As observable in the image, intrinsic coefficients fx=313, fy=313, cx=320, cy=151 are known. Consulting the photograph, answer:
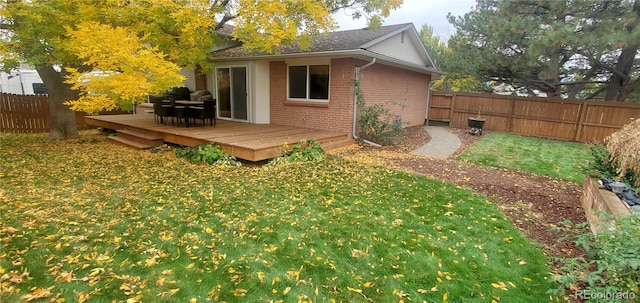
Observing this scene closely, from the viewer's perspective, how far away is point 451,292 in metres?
2.69

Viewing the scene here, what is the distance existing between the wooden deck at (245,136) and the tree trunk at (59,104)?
3.80 feet

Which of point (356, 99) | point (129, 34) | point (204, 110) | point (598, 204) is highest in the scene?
point (129, 34)

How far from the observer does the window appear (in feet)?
31.3

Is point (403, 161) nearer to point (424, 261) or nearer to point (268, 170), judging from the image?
point (268, 170)

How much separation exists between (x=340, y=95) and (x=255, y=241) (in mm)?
6447

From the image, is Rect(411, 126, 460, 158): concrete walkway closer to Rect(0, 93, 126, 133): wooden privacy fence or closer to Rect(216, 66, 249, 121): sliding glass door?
Rect(216, 66, 249, 121): sliding glass door

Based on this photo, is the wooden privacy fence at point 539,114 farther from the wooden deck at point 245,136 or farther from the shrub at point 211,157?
the shrub at point 211,157

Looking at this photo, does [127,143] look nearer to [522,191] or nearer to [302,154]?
[302,154]

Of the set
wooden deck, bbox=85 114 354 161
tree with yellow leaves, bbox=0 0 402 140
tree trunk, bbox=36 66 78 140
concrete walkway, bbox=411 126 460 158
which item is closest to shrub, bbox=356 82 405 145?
A: wooden deck, bbox=85 114 354 161

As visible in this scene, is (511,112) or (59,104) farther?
(511,112)

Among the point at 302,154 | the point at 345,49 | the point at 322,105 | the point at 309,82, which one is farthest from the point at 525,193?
the point at 309,82

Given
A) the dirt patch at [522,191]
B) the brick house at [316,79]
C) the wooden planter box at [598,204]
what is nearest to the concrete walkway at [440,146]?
the dirt patch at [522,191]

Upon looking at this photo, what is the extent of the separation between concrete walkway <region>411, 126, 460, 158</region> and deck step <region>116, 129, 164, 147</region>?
703 cm

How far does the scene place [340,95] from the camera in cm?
919
